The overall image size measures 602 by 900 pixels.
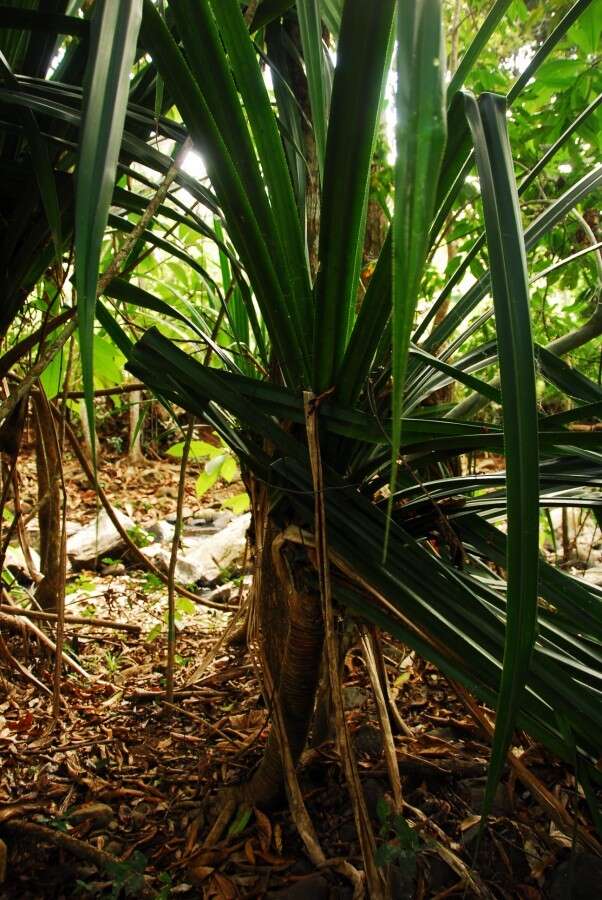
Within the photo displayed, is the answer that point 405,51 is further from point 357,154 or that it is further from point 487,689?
point 487,689

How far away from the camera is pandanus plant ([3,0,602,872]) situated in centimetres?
41

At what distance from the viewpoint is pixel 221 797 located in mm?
1094

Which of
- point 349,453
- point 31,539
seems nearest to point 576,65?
point 349,453

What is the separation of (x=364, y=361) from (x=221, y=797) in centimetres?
83

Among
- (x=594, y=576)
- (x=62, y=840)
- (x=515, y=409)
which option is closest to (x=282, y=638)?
(x=62, y=840)

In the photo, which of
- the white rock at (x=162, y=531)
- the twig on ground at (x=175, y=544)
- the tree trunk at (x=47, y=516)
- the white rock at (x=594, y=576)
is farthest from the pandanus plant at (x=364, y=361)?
the white rock at (x=162, y=531)

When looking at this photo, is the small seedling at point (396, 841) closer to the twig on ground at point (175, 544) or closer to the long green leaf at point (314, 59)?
the twig on ground at point (175, 544)

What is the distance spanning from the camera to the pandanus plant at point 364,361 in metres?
0.41

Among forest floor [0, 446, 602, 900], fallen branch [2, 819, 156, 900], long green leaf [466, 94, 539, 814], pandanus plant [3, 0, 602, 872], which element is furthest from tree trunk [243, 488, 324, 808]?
long green leaf [466, 94, 539, 814]

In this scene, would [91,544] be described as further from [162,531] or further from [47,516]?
[47,516]

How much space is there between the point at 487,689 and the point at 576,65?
1.24 m

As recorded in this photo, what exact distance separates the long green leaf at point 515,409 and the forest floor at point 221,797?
0.35 meters

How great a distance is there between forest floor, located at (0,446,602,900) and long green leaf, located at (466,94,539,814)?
0.35 meters

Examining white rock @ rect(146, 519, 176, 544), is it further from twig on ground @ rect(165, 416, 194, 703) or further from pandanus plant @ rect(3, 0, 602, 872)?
pandanus plant @ rect(3, 0, 602, 872)
